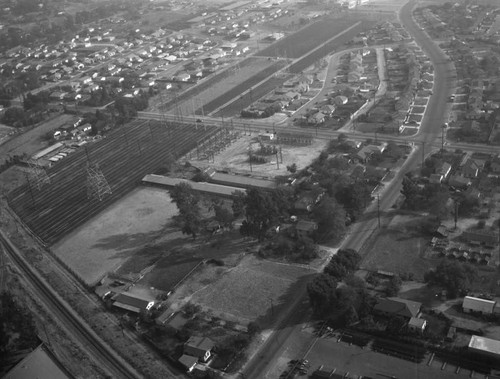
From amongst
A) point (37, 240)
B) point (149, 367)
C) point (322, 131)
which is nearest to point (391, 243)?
point (149, 367)

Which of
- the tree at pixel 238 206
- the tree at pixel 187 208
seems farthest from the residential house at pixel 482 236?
the tree at pixel 187 208

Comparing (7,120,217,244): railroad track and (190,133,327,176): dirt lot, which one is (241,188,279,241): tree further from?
(7,120,217,244): railroad track

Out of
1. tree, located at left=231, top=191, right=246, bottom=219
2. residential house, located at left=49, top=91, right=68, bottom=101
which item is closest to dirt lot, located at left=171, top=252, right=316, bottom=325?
tree, located at left=231, top=191, right=246, bottom=219

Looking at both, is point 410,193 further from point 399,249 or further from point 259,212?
point 259,212

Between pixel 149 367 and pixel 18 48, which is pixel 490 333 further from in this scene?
pixel 18 48

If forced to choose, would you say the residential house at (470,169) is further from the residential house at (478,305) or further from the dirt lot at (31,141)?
the dirt lot at (31,141)

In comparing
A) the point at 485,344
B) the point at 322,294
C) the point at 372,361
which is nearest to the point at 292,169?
the point at 322,294
